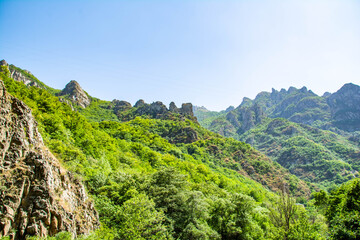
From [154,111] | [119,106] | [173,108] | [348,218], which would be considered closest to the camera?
[348,218]

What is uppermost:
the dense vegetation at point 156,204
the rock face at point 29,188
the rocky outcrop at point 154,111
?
the rocky outcrop at point 154,111

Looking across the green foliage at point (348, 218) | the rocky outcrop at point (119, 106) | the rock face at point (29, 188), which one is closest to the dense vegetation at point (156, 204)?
the rock face at point (29, 188)

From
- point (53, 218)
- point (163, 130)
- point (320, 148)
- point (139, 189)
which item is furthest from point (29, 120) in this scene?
point (320, 148)

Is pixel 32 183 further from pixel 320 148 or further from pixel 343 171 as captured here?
pixel 320 148

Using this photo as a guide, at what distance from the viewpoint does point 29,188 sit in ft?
31.1

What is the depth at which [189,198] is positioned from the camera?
60.9ft

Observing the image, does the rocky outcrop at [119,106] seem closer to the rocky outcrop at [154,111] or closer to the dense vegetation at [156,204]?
the rocky outcrop at [154,111]

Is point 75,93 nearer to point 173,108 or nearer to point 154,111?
point 154,111

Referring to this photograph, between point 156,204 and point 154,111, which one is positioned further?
point 154,111

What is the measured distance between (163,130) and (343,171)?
130m

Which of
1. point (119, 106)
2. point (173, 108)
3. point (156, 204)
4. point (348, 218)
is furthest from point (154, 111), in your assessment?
point (348, 218)

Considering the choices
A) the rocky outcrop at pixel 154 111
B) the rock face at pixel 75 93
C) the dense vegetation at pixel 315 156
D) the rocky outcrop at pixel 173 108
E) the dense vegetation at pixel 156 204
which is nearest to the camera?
the dense vegetation at pixel 156 204

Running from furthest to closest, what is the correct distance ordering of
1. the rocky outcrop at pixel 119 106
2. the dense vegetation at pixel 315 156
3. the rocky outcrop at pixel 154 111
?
the rocky outcrop at pixel 119 106, the rocky outcrop at pixel 154 111, the dense vegetation at pixel 315 156

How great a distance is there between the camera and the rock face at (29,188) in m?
8.62
